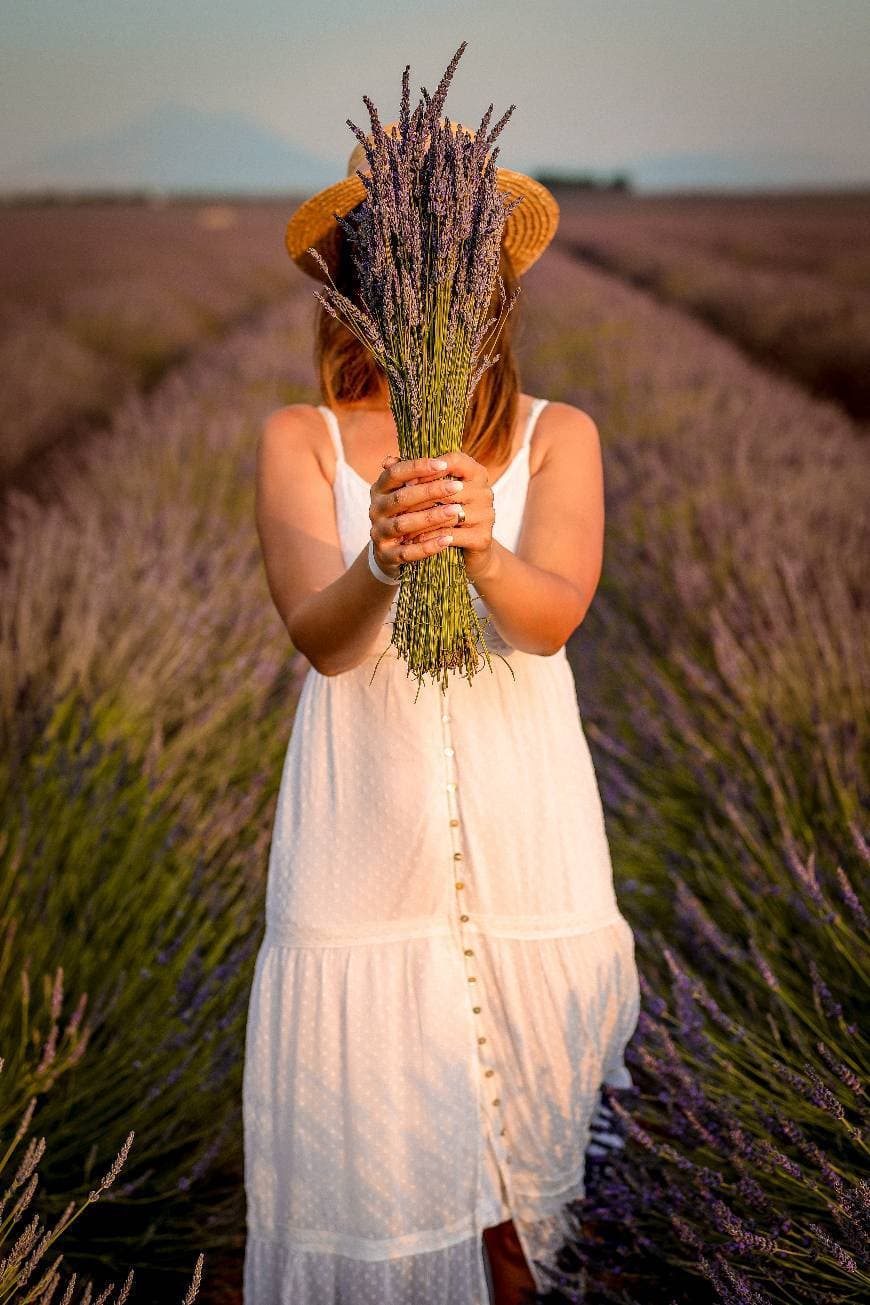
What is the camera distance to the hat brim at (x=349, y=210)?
1.70m

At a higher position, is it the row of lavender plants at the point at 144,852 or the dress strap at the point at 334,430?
the dress strap at the point at 334,430

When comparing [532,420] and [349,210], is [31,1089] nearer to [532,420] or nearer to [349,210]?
[532,420]

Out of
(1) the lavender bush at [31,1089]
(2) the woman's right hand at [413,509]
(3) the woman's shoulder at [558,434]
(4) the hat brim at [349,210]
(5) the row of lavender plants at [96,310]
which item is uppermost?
(5) the row of lavender plants at [96,310]

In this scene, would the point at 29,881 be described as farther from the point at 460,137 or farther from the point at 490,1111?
the point at 460,137

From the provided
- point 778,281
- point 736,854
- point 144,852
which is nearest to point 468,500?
point 144,852

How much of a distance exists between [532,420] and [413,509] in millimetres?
529

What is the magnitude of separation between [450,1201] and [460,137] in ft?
4.54

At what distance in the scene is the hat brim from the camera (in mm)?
1700

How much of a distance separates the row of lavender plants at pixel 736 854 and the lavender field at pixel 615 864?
13mm

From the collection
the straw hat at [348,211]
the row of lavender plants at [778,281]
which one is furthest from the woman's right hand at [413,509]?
the row of lavender plants at [778,281]

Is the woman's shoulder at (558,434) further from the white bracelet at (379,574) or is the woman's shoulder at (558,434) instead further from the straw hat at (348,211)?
the white bracelet at (379,574)

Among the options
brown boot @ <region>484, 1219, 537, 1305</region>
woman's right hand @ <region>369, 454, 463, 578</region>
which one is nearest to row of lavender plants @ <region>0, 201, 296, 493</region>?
brown boot @ <region>484, 1219, 537, 1305</region>

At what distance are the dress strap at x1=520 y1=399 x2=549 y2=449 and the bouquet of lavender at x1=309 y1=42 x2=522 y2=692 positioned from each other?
32cm

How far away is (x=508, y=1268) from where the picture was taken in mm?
1804
